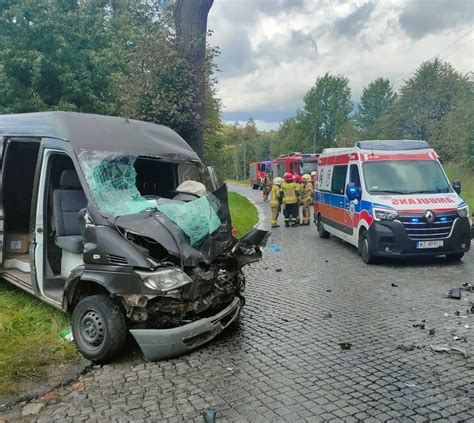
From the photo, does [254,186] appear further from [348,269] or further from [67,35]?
[348,269]

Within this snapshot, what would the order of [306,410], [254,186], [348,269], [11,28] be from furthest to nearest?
[254,186] < [11,28] < [348,269] < [306,410]

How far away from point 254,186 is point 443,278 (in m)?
40.1

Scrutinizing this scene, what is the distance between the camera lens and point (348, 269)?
894 cm

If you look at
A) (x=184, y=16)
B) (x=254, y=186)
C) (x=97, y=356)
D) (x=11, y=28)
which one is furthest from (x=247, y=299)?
(x=254, y=186)

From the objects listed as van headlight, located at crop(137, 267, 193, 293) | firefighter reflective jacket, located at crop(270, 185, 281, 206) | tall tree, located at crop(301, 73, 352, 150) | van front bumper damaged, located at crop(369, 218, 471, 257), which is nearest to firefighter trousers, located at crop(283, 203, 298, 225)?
firefighter reflective jacket, located at crop(270, 185, 281, 206)

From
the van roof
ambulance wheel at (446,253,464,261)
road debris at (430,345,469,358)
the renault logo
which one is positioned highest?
the van roof

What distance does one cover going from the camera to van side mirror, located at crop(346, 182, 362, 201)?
31.4 feet

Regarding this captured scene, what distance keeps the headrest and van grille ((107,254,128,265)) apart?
1.32 m

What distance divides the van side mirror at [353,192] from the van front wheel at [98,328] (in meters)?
6.28

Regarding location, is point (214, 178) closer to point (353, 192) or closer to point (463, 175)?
point (353, 192)

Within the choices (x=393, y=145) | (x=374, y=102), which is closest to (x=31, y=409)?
(x=393, y=145)

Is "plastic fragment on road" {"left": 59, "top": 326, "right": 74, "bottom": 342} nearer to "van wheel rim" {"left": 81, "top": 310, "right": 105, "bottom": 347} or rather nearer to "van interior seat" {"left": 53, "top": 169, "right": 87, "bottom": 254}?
"van wheel rim" {"left": 81, "top": 310, "right": 105, "bottom": 347}

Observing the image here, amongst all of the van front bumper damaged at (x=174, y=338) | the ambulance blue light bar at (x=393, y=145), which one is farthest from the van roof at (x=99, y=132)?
the ambulance blue light bar at (x=393, y=145)

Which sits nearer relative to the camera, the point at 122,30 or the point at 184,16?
the point at 184,16
